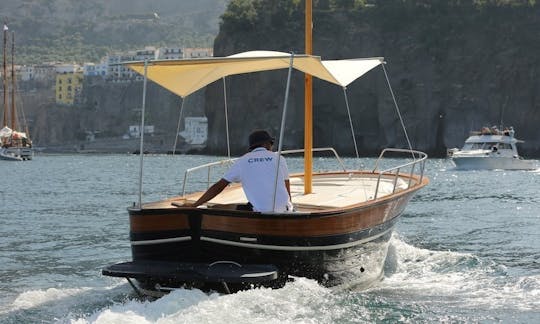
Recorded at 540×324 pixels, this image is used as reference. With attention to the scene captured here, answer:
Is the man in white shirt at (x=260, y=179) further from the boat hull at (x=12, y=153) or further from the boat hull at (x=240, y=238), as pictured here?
the boat hull at (x=12, y=153)

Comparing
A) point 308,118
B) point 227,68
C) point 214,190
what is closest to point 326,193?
point 308,118

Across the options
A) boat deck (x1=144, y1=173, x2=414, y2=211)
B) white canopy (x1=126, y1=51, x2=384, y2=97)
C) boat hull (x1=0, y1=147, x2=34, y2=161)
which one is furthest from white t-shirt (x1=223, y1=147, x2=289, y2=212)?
boat hull (x1=0, y1=147, x2=34, y2=161)

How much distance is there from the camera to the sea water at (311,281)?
407 inches

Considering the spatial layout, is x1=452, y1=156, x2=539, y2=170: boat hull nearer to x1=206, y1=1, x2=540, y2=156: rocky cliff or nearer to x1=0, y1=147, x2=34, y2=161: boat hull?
x1=206, y1=1, x2=540, y2=156: rocky cliff

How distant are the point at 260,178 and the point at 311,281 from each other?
1406 mm

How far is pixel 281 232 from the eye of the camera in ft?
36.4

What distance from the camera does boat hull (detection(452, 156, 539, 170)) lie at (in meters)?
57.0

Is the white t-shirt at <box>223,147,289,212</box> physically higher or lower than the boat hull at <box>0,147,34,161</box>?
higher

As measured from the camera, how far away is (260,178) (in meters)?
11.4

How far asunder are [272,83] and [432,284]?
91196 millimetres

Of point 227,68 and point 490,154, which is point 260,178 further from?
point 490,154

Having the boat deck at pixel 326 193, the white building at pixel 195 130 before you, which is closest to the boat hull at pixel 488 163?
the boat deck at pixel 326 193

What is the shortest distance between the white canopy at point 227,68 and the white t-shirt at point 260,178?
1.31 metres

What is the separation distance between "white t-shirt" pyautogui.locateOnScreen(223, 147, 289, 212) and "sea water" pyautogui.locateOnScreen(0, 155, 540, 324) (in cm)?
102
